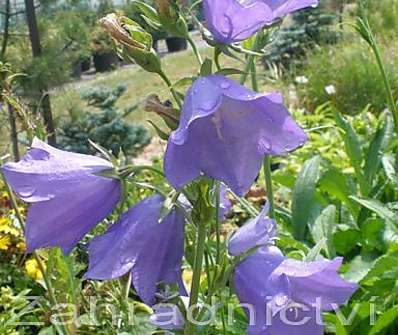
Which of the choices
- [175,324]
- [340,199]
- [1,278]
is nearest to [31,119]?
[175,324]

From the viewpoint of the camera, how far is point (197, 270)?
40.4 inches

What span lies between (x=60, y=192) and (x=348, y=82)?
582 cm

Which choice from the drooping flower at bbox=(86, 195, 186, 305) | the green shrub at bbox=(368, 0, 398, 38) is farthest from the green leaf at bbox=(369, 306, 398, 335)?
the green shrub at bbox=(368, 0, 398, 38)

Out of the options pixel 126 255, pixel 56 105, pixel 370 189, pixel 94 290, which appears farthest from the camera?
pixel 56 105

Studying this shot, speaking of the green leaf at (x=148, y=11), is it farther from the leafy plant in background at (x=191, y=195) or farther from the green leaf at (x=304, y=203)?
the green leaf at (x=304, y=203)

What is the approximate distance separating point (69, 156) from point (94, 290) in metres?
0.77

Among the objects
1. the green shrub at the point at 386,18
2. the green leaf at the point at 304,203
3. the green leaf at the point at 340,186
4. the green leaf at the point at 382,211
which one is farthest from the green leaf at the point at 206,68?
the green shrub at the point at 386,18

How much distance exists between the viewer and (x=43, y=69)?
15.3 feet

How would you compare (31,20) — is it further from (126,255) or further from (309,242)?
(126,255)

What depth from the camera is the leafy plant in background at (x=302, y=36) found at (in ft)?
30.7

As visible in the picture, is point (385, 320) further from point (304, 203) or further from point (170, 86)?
point (170, 86)

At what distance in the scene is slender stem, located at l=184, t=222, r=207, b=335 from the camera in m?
0.98

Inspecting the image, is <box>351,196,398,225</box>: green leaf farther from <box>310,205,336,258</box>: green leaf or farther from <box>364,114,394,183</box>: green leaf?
<box>364,114,394,183</box>: green leaf

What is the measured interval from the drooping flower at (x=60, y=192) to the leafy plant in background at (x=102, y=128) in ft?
13.7
